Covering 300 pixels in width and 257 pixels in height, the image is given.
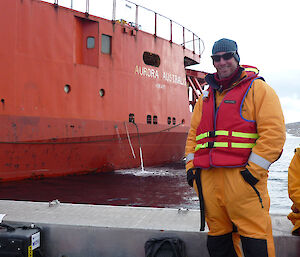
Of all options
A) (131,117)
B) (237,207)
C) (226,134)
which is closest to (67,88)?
(131,117)

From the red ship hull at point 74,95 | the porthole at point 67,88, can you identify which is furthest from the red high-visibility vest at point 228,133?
the porthole at point 67,88

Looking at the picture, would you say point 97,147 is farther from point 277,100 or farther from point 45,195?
point 277,100

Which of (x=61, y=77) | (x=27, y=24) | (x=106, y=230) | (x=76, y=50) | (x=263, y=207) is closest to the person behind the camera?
(x=263, y=207)

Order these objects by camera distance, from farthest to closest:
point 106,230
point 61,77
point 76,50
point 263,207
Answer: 1. point 76,50
2. point 61,77
3. point 106,230
4. point 263,207

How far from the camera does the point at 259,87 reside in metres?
2.17

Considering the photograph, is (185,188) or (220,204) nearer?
(220,204)

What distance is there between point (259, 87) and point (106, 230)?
5.24ft

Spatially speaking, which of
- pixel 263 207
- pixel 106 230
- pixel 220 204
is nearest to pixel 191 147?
pixel 220 204

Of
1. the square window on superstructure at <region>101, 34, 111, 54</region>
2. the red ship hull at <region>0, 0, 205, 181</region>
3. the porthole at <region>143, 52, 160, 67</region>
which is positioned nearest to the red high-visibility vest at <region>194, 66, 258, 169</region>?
the red ship hull at <region>0, 0, 205, 181</region>

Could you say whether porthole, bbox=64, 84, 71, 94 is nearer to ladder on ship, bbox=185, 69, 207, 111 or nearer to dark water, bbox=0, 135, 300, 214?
dark water, bbox=0, 135, 300, 214

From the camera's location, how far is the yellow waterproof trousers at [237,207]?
80.0 inches

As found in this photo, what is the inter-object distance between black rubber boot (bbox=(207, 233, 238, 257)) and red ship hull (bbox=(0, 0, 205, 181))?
6883 mm

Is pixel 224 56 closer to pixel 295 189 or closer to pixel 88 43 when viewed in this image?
pixel 295 189

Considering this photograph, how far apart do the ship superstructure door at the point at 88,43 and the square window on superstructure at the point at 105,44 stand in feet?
0.93
